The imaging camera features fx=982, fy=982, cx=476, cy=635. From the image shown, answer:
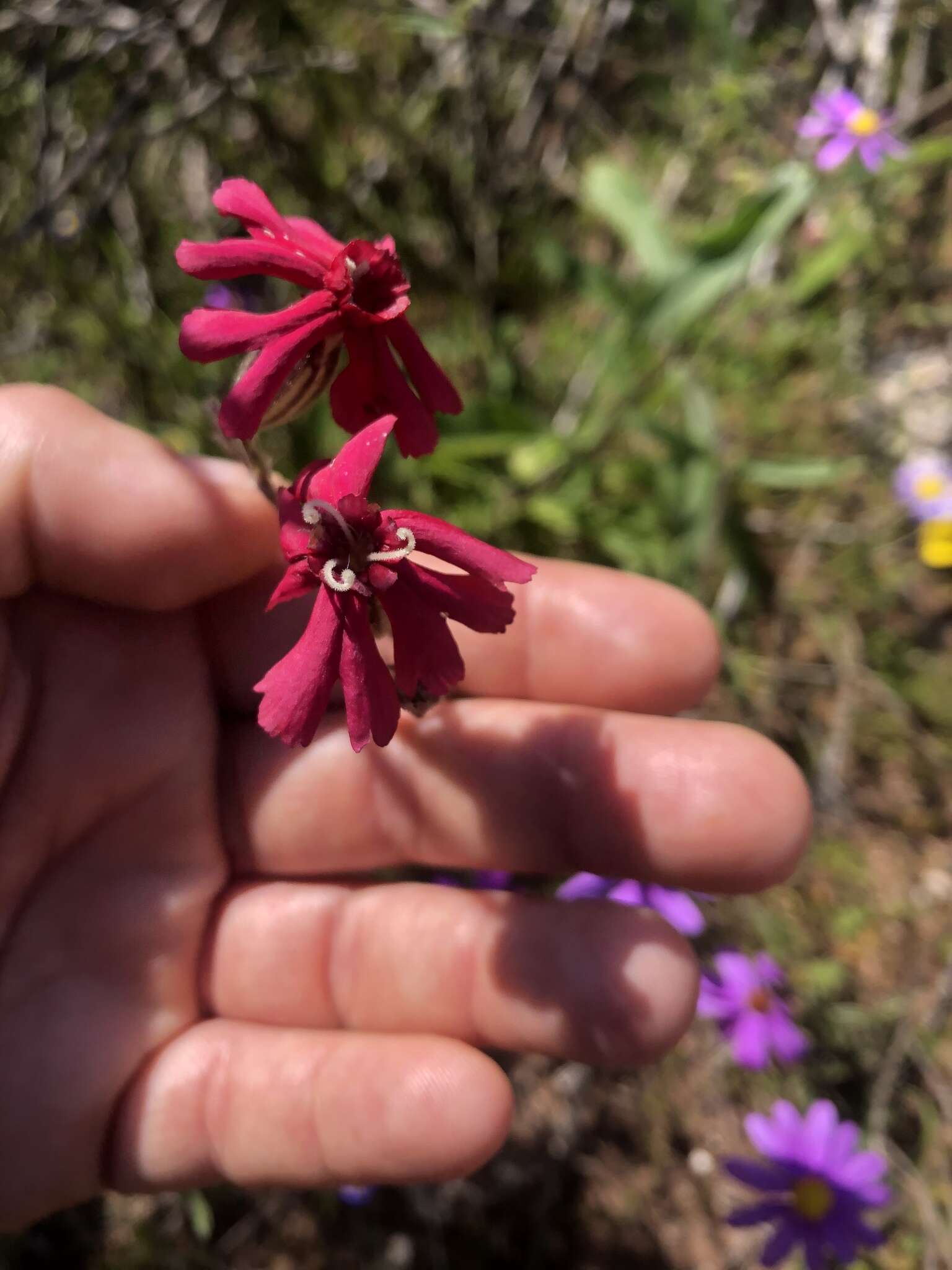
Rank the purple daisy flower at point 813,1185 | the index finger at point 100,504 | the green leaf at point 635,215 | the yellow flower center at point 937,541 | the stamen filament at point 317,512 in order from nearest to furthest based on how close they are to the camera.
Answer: the stamen filament at point 317,512 < the index finger at point 100,504 < the purple daisy flower at point 813,1185 < the green leaf at point 635,215 < the yellow flower center at point 937,541

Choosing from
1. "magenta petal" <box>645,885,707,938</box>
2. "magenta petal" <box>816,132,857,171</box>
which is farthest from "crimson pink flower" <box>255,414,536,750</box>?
"magenta petal" <box>816,132,857,171</box>

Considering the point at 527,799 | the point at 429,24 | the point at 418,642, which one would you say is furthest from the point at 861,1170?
the point at 429,24

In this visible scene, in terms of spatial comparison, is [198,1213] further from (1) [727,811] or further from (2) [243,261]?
(2) [243,261]

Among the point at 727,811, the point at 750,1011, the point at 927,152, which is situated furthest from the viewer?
the point at 927,152

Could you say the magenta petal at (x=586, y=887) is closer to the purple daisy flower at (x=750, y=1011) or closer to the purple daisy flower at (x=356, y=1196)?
the purple daisy flower at (x=750, y=1011)

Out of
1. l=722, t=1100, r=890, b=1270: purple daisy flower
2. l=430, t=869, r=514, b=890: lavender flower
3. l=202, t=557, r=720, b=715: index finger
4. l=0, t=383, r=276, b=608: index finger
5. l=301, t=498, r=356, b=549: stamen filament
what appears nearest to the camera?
l=301, t=498, r=356, b=549: stamen filament

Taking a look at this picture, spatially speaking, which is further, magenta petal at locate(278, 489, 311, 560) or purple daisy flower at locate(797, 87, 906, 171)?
purple daisy flower at locate(797, 87, 906, 171)

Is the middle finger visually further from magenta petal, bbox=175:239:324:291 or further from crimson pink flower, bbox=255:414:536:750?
magenta petal, bbox=175:239:324:291

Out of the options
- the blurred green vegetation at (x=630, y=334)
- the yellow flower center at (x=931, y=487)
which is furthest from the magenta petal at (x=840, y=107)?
the yellow flower center at (x=931, y=487)
